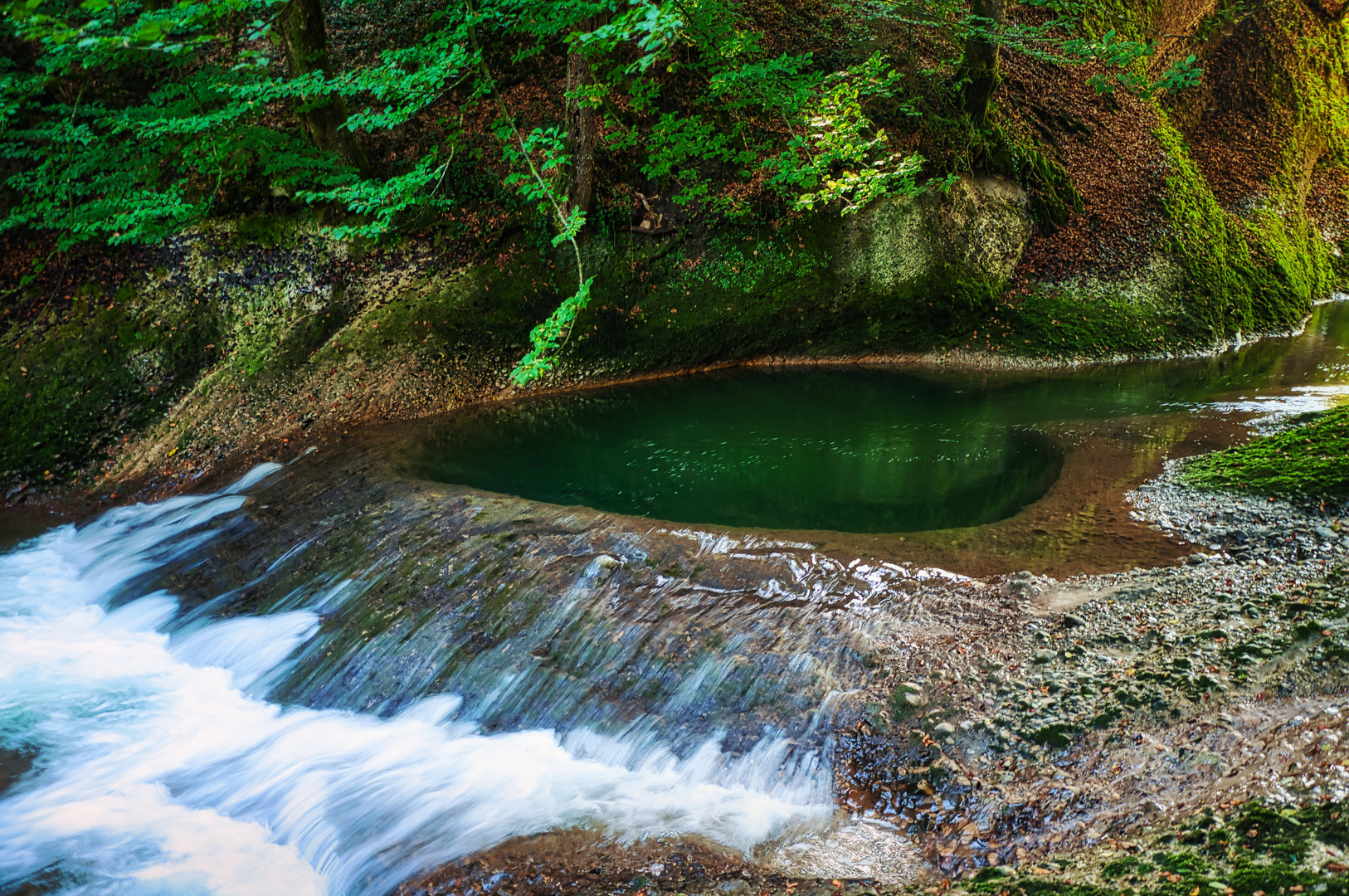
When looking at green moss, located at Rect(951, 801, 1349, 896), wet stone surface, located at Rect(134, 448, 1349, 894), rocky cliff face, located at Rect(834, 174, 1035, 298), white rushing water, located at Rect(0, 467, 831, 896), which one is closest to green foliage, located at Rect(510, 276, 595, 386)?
wet stone surface, located at Rect(134, 448, 1349, 894)

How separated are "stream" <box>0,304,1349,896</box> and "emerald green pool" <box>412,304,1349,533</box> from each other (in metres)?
A: 0.06

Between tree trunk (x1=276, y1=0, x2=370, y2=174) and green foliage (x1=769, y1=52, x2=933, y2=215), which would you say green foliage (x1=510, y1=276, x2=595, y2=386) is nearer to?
green foliage (x1=769, y1=52, x2=933, y2=215)

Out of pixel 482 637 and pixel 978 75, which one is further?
pixel 978 75

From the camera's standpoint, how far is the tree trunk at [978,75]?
1197 centimetres

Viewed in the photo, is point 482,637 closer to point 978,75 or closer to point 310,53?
point 310,53

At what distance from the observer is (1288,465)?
20.3 feet

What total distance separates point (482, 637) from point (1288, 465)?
6183 mm

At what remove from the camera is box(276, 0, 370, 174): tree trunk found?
9125 mm

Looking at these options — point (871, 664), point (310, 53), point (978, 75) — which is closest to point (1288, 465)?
point (871, 664)

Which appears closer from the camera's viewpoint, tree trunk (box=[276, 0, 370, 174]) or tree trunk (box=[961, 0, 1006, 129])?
tree trunk (box=[276, 0, 370, 174])

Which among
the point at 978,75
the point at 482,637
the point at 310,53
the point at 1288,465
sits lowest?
the point at 482,637

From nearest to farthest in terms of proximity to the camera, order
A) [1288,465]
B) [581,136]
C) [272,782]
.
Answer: [272,782] < [1288,465] < [581,136]

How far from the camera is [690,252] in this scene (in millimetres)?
11578

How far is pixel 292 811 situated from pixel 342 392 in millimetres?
5998
